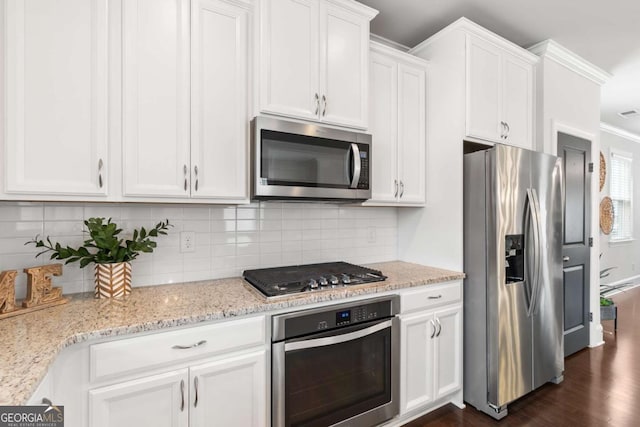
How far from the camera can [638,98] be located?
397 centimetres

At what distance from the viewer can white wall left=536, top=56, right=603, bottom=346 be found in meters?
2.75

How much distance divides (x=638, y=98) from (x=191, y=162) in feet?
17.7

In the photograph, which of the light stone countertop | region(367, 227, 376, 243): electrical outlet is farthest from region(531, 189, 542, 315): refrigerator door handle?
region(367, 227, 376, 243): electrical outlet

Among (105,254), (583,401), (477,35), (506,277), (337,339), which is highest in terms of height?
(477,35)

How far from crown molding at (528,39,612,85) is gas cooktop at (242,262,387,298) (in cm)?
252

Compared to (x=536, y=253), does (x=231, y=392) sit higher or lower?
lower

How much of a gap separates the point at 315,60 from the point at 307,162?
0.63 metres

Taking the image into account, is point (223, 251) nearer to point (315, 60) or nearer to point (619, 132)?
point (315, 60)

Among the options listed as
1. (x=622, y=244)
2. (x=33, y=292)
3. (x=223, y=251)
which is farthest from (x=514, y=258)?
(x=622, y=244)

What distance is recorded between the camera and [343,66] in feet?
6.44

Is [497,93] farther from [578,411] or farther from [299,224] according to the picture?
[578,411]

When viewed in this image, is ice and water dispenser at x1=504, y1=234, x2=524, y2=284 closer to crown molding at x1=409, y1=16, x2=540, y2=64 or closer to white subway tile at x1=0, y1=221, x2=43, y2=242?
crown molding at x1=409, y1=16, x2=540, y2=64

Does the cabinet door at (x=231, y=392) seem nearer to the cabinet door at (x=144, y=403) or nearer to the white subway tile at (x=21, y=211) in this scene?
the cabinet door at (x=144, y=403)

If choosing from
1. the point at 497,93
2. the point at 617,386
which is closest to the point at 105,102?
the point at 497,93
